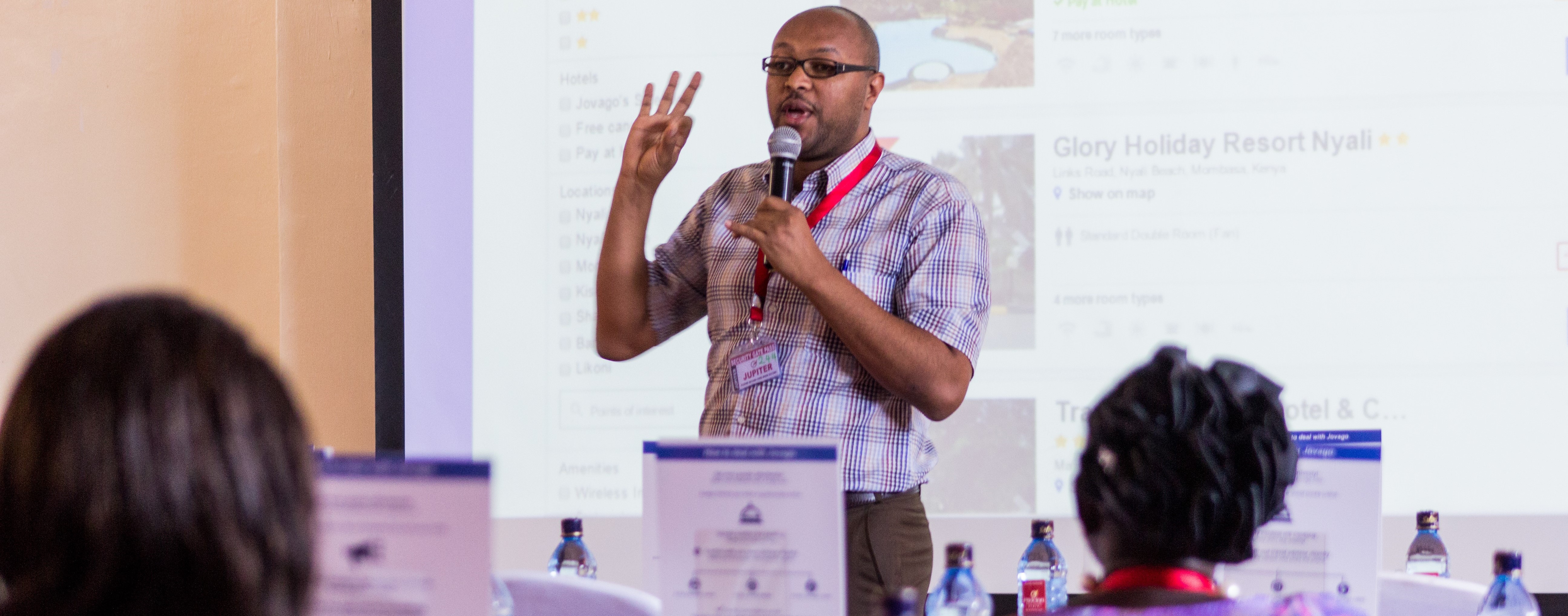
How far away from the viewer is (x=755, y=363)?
1.96 meters

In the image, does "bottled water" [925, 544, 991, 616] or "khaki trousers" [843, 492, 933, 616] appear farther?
"khaki trousers" [843, 492, 933, 616]

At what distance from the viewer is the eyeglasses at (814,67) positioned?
6.77 ft

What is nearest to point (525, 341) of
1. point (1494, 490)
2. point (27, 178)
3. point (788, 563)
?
point (27, 178)

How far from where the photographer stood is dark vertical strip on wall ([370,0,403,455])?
3074 millimetres

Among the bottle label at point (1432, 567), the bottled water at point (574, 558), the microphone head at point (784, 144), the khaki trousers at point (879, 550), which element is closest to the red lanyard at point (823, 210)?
the microphone head at point (784, 144)

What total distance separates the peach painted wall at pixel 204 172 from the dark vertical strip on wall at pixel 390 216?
51mm

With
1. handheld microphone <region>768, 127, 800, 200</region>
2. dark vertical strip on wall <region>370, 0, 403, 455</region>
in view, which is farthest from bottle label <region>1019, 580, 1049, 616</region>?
dark vertical strip on wall <region>370, 0, 403, 455</region>

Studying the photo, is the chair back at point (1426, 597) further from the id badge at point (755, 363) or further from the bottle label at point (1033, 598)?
the id badge at point (755, 363)

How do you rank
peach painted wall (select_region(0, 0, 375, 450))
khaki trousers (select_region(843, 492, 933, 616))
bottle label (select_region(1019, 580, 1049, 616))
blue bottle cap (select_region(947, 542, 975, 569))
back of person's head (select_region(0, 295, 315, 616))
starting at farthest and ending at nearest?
peach painted wall (select_region(0, 0, 375, 450)), khaki trousers (select_region(843, 492, 933, 616)), bottle label (select_region(1019, 580, 1049, 616)), blue bottle cap (select_region(947, 542, 975, 569)), back of person's head (select_region(0, 295, 315, 616))

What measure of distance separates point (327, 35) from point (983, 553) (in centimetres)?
207

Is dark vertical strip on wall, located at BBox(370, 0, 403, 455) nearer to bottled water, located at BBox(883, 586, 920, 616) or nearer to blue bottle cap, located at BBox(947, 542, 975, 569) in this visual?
blue bottle cap, located at BBox(947, 542, 975, 569)

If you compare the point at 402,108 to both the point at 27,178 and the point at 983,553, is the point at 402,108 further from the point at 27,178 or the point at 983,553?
the point at 983,553

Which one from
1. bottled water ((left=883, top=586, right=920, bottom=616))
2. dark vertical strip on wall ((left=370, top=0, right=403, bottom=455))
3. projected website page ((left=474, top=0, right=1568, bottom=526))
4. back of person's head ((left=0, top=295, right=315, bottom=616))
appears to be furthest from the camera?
dark vertical strip on wall ((left=370, top=0, right=403, bottom=455))

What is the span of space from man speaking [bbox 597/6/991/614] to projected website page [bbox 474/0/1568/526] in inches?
31.1
